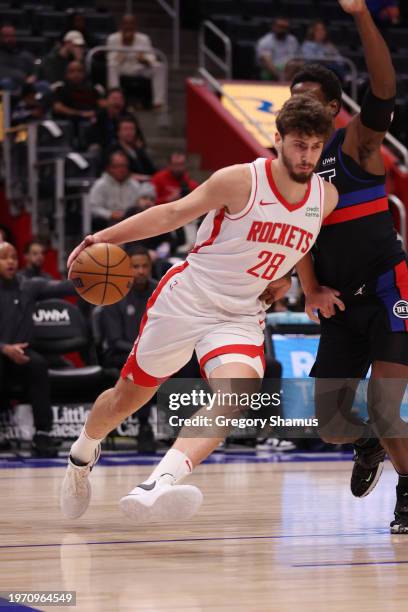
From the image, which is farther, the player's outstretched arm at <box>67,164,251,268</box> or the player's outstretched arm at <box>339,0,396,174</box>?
the player's outstretched arm at <box>339,0,396,174</box>

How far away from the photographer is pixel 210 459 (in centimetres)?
983

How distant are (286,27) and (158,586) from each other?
14.5 meters

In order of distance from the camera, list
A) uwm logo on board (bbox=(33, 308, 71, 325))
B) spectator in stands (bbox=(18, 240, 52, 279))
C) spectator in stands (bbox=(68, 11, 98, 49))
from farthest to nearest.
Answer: spectator in stands (bbox=(68, 11, 98, 49)) → spectator in stands (bbox=(18, 240, 52, 279)) → uwm logo on board (bbox=(33, 308, 71, 325))

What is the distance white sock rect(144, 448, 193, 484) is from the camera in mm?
4719

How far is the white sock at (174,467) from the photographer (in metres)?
4.72

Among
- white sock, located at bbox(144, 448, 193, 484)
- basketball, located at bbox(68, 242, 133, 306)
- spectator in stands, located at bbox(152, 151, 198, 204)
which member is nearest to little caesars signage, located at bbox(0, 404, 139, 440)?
spectator in stands, located at bbox(152, 151, 198, 204)

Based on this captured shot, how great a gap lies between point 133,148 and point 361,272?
30.9 ft

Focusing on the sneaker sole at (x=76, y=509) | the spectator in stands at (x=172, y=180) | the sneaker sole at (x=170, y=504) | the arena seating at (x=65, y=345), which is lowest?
the arena seating at (x=65, y=345)

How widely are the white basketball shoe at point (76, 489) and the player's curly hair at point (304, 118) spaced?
1783mm

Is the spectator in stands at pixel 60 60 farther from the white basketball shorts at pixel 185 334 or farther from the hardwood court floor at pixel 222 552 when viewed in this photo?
the white basketball shorts at pixel 185 334

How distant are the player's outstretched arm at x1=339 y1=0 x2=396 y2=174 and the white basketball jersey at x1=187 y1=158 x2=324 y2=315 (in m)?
0.31

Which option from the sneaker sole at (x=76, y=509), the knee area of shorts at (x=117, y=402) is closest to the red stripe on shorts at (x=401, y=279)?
the knee area of shorts at (x=117, y=402)

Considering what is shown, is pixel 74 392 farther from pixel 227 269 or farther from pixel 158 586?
pixel 158 586

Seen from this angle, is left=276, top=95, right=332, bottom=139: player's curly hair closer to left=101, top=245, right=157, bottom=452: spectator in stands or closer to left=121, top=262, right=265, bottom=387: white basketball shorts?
left=121, top=262, right=265, bottom=387: white basketball shorts
